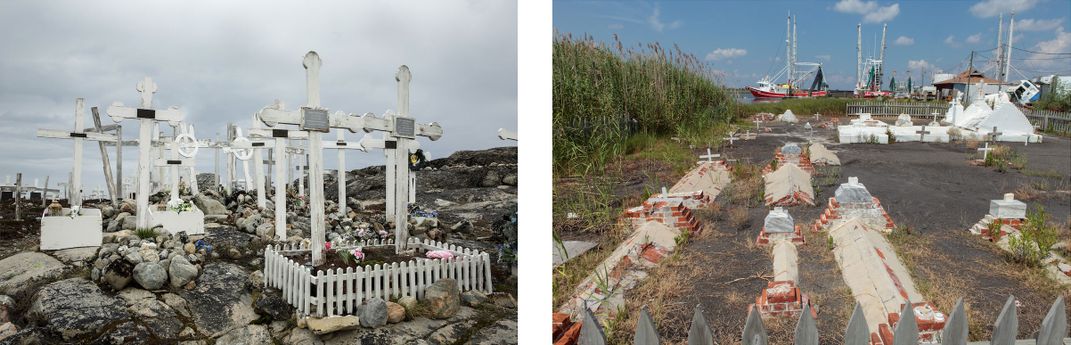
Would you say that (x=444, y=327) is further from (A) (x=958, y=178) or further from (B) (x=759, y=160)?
(A) (x=958, y=178)

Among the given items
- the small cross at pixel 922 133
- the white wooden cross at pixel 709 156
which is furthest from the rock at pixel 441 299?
the small cross at pixel 922 133

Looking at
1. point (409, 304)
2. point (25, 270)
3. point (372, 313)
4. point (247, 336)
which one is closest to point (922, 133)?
point (409, 304)

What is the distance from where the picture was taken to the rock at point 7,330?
2131 millimetres

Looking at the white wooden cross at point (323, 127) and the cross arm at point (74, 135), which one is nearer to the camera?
the cross arm at point (74, 135)

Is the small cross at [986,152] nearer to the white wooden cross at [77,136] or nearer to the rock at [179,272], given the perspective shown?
the rock at [179,272]

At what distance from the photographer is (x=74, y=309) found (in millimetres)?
2188

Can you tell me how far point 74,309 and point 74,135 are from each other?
569 mm

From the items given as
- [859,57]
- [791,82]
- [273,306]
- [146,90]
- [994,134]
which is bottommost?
[273,306]

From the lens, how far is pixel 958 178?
3.08 m

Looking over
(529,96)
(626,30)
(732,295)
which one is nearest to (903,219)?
(732,295)

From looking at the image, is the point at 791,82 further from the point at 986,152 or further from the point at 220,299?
the point at 220,299

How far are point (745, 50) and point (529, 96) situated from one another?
963 millimetres

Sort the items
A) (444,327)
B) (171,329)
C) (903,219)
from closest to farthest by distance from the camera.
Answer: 1. (171,329)
2. (444,327)
3. (903,219)

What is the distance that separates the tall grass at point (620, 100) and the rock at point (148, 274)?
1659 millimetres
